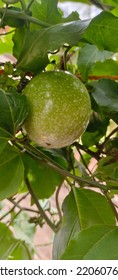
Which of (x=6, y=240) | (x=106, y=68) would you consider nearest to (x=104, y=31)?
(x=106, y=68)

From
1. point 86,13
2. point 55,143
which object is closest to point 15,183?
point 55,143

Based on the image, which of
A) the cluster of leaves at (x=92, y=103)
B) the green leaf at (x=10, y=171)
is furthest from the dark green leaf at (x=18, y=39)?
the green leaf at (x=10, y=171)

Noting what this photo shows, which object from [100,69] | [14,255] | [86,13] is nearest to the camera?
[100,69]

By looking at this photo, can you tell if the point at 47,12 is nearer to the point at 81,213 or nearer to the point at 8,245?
the point at 81,213

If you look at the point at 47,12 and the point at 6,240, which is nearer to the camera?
the point at 47,12

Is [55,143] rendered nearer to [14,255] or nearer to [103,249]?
[103,249]

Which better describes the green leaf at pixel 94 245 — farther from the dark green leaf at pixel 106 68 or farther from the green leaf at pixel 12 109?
the dark green leaf at pixel 106 68

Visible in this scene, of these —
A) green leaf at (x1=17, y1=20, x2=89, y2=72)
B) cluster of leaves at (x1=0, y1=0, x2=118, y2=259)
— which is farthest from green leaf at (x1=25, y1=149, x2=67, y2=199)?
green leaf at (x1=17, y1=20, x2=89, y2=72)
